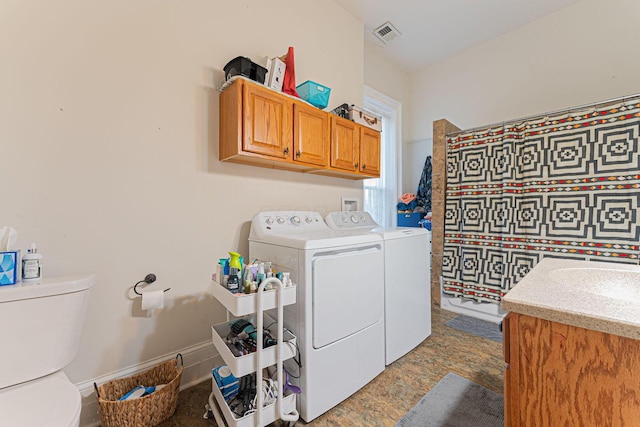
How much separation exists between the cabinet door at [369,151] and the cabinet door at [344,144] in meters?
0.07

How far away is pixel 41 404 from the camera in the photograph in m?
0.93

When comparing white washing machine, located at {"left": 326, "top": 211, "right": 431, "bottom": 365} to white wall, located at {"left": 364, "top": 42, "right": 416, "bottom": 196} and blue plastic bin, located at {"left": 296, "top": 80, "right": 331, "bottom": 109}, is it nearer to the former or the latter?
blue plastic bin, located at {"left": 296, "top": 80, "right": 331, "bottom": 109}

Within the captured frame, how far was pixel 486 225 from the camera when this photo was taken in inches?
101

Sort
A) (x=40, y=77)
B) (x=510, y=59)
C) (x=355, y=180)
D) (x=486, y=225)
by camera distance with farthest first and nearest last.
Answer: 1. (x=510, y=59)
2. (x=355, y=180)
3. (x=486, y=225)
4. (x=40, y=77)

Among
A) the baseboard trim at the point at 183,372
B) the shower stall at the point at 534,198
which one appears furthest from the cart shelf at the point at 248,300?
the shower stall at the point at 534,198

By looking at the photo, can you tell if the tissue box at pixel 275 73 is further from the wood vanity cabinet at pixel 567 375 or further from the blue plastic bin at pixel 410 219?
the blue plastic bin at pixel 410 219

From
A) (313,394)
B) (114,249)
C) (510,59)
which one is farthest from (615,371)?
(510,59)

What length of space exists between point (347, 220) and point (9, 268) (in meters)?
2.01

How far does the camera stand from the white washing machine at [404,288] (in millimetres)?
1813

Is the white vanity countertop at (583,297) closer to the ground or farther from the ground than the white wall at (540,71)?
closer to the ground

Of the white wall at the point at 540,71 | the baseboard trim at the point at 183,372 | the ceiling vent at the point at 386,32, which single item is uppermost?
the ceiling vent at the point at 386,32

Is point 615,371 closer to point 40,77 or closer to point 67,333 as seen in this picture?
point 67,333

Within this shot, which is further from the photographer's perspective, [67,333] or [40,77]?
[40,77]

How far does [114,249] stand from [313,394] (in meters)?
1.31
